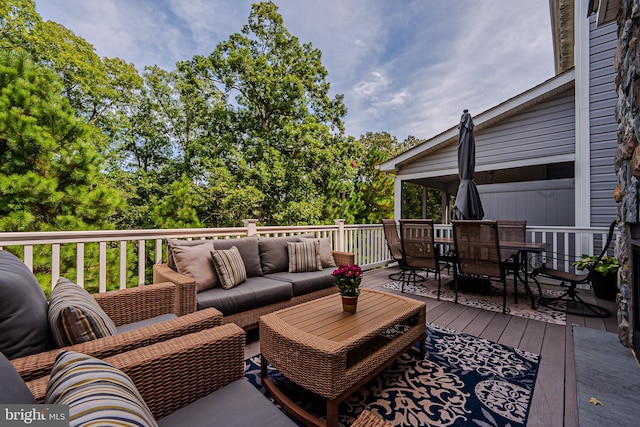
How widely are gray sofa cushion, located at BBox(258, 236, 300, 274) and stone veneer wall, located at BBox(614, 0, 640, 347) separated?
3.28 metres

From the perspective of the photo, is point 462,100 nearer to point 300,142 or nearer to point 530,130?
point 530,130

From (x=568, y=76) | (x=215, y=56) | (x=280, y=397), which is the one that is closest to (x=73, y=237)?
(x=280, y=397)

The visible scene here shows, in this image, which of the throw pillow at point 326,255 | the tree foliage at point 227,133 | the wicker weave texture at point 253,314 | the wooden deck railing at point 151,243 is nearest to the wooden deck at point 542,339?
the wicker weave texture at point 253,314

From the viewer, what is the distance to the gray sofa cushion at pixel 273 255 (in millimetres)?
3385

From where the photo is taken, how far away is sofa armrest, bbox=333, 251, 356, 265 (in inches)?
150

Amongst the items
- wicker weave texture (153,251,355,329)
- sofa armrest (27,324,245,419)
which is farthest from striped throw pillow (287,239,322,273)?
sofa armrest (27,324,245,419)

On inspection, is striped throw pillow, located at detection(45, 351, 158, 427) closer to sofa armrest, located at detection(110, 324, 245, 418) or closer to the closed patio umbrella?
sofa armrest, located at detection(110, 324, 245, 418)

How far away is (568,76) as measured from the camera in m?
4.77

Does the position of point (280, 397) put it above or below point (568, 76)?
below

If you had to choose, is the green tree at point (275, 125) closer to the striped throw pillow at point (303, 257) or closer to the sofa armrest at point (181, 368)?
the striped throw pillow at point (303, 257)

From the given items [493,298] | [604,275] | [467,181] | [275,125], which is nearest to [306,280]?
[493,298]

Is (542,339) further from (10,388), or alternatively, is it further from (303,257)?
(10,388)

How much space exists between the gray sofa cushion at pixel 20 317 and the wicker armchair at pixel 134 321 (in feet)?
0.17

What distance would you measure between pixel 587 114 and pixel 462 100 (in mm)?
5237
